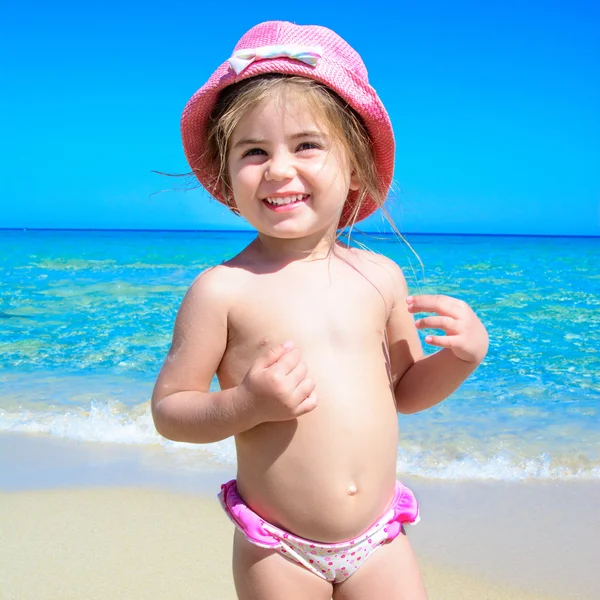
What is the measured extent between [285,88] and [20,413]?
12.7 feet

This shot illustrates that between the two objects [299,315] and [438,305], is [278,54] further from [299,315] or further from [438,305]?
[438,305]

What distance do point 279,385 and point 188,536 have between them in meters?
1.76

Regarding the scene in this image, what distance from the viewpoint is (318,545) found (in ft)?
5.81

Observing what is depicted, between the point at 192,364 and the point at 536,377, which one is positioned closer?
the point at 192,364

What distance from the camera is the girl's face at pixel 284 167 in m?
1.76

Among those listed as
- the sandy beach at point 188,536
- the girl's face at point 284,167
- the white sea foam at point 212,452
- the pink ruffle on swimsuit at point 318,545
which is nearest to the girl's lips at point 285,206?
the girl's face at point 284,167

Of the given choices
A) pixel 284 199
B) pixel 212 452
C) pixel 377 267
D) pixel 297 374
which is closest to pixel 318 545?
pixel 297 374

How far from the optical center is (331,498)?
1.76 metres

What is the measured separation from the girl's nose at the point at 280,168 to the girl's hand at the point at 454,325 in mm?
469

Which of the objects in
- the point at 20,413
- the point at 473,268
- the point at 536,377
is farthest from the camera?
the point at 473,268

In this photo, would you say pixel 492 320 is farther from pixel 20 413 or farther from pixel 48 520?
pixel 48 520

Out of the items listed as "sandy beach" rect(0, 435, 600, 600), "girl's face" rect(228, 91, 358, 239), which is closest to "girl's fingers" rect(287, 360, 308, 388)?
"girl's face" rect(228, 91, 358, 239)

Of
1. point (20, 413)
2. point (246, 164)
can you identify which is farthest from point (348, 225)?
point (20, 413)

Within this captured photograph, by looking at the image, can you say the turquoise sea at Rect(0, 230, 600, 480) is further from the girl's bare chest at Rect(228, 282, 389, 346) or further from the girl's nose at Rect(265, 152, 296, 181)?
the girl's nose at Rect(265, 152, 296, 181)
